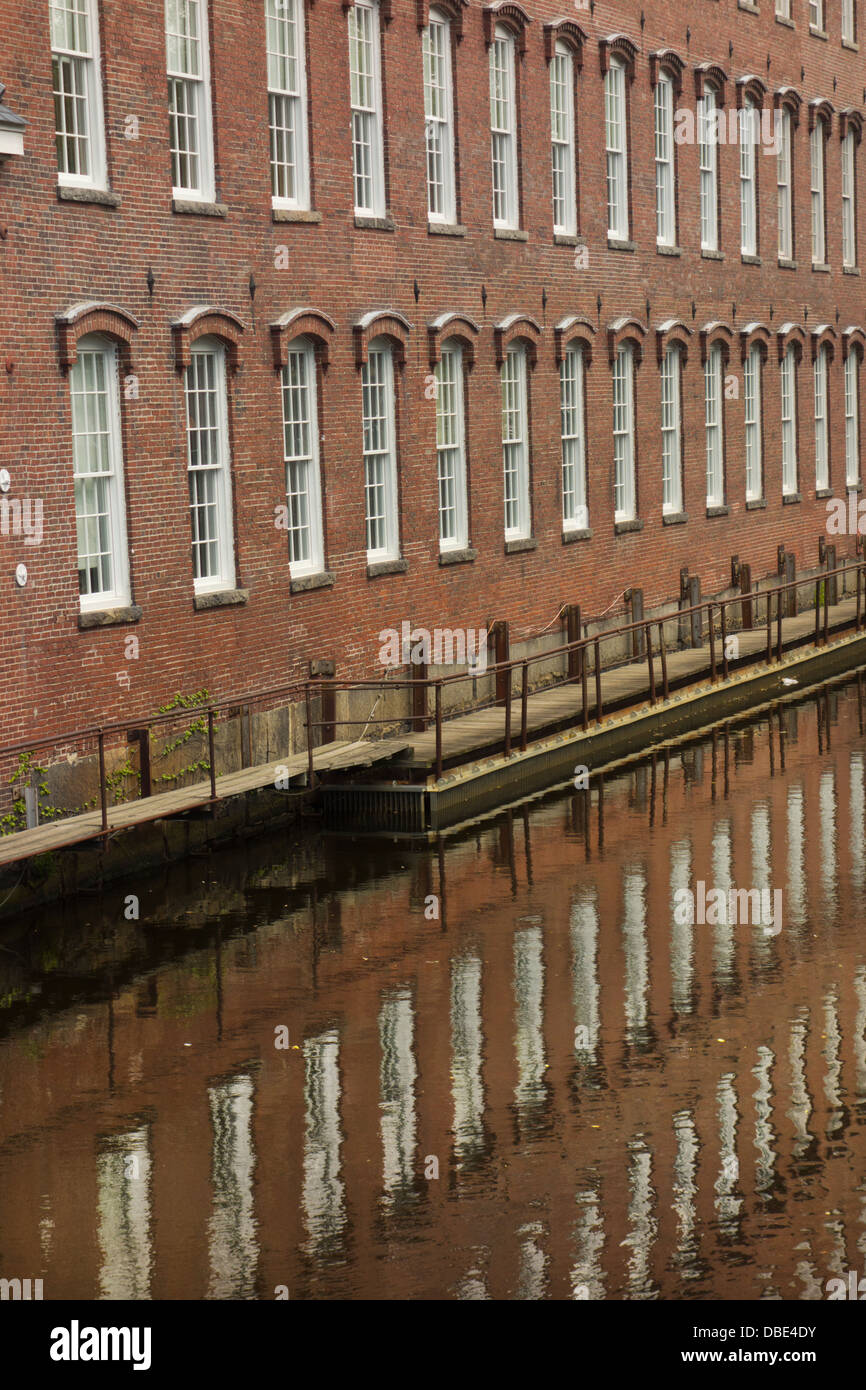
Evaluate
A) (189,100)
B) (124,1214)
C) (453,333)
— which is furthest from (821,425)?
(124,1214)

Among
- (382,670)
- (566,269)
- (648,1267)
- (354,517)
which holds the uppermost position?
(566,269)

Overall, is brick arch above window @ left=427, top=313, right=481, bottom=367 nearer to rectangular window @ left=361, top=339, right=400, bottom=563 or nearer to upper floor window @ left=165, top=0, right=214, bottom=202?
rectangular window @ left=361, top=339, right=400, bottom=563

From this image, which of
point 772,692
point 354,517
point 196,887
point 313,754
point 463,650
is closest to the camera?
point 196,887

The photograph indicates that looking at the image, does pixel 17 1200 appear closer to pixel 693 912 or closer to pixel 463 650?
pixel 693 912

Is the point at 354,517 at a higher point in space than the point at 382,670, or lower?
higher

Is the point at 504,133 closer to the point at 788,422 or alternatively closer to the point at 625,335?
the point at 625,335

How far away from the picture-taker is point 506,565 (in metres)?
26.8

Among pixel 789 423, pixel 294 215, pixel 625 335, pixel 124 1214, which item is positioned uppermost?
pixel 294 215

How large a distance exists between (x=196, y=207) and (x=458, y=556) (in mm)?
6901

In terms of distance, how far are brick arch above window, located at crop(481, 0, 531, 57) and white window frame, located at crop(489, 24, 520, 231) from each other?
81 mm

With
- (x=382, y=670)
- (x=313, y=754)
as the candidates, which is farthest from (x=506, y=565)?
(x=313, y=754)

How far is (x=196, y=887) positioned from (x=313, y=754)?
3232 millimetres

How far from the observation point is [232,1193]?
974cm

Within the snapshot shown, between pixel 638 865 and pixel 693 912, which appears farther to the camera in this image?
pixel 638 865
